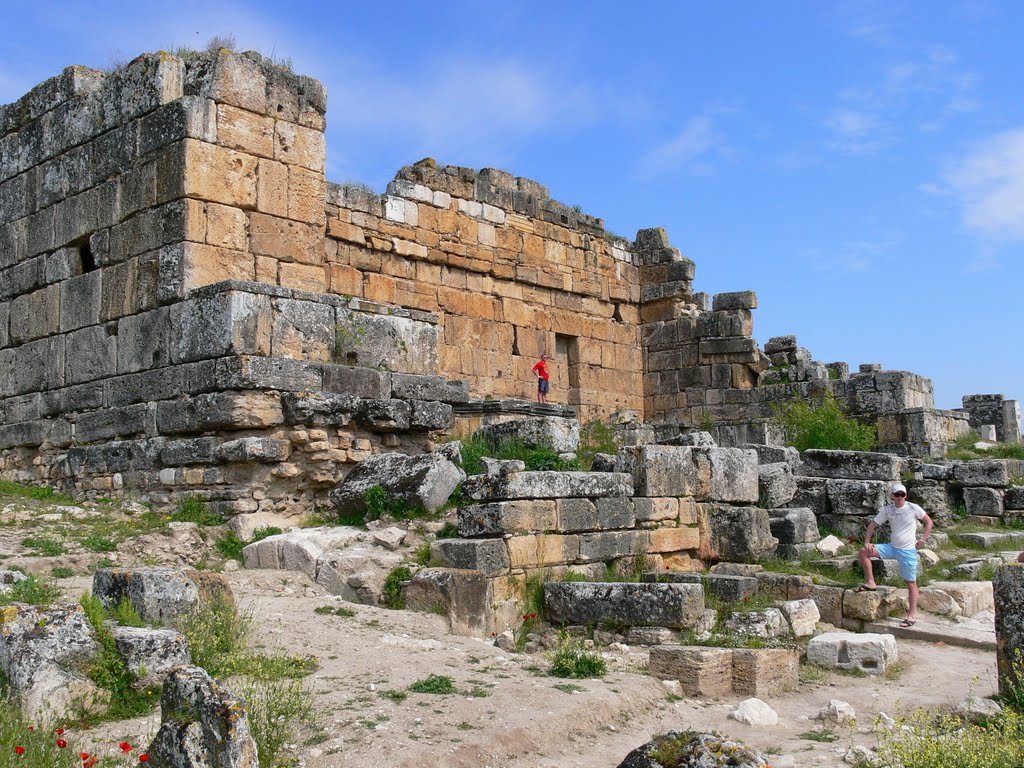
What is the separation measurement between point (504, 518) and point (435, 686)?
285 cm

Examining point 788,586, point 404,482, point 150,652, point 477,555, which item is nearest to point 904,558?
point 788,586

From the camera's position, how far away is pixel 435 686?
6.13 metres

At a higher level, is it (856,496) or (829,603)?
(856,496)

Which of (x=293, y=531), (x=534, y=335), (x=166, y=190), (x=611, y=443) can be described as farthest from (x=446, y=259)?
(x=293, y=531)

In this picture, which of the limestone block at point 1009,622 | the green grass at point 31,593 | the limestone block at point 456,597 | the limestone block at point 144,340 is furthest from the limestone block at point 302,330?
the limestone block at point 1009,622

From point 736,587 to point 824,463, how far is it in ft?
18.6

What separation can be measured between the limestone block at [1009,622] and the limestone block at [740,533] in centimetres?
441

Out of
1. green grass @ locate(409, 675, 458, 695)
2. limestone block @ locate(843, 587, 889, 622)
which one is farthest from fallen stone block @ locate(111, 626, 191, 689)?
limestone block @ locate(843, 587, 889, 622)

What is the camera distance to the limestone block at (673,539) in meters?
10.3

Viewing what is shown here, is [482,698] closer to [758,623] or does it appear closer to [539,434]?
[758,623]

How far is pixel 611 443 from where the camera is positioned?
13.5 m

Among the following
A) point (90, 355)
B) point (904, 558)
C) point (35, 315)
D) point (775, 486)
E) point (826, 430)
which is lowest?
point (904, 558)

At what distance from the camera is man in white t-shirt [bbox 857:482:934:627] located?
31.0 feet

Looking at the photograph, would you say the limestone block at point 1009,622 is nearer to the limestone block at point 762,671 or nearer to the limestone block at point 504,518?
the limestone block at point 762,671
